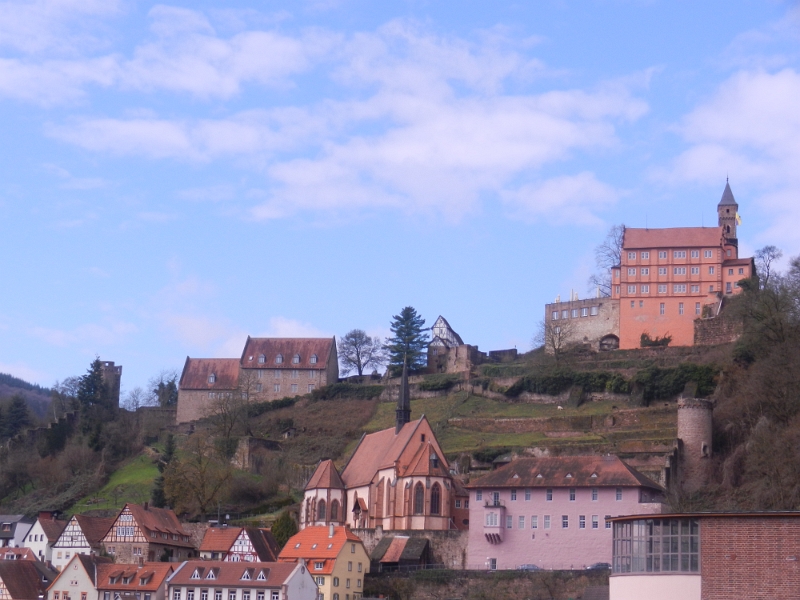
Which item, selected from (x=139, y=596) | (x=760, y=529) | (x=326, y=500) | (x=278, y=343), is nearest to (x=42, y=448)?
(x=278, y=343)

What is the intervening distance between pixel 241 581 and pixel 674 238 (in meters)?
48.3

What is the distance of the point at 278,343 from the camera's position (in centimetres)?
10669

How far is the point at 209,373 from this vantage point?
4144 inches

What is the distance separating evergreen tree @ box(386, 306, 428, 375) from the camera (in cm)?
10462

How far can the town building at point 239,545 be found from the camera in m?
65.5

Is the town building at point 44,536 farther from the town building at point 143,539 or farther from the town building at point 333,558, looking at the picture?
the town building at point 333,558

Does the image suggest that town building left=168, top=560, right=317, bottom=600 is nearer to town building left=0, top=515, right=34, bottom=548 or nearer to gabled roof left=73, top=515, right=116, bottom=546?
gabled roof left=73, top=515, right=116, bottom=546

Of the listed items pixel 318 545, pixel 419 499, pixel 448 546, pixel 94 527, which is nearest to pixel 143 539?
pixel 94 527

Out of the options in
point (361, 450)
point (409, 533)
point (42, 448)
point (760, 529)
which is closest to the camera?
point (760, 529)

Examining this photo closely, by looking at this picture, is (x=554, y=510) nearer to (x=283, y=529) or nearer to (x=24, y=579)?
(x=283, y=529)

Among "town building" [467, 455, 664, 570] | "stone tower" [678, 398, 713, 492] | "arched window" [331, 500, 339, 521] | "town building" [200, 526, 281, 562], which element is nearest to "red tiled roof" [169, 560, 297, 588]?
"town building" [200, 526, 281, 562]

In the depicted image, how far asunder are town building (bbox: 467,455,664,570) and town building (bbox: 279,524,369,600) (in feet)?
18.0

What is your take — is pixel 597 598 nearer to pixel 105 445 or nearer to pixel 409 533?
pixel 409 533

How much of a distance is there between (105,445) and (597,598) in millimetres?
51228
